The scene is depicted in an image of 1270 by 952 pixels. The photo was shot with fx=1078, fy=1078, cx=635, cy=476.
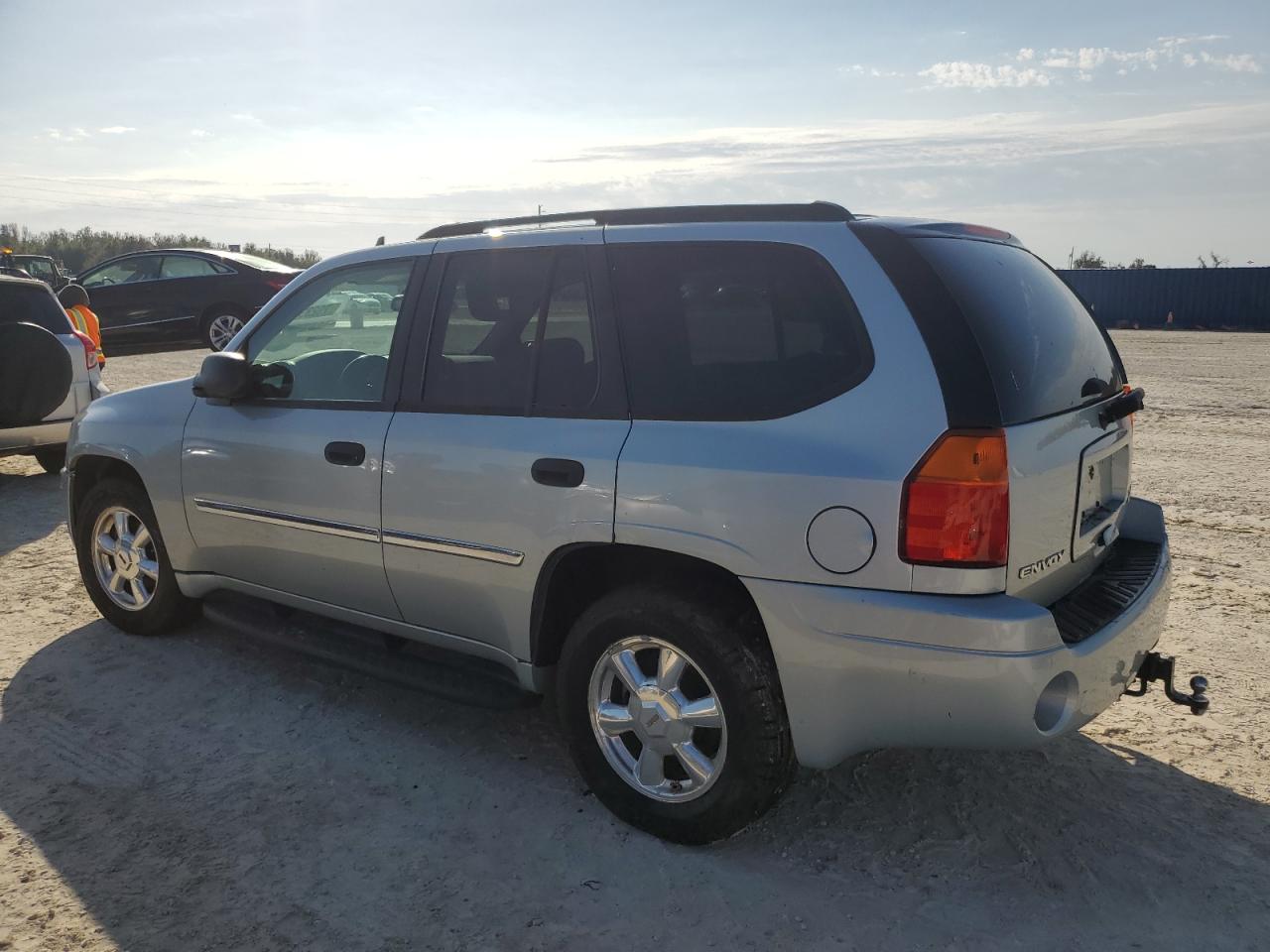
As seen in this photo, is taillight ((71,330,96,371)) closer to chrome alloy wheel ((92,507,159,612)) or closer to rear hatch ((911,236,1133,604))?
chrome alloy wheel ((92,507,159,612))

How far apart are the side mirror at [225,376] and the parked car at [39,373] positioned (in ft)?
12.3

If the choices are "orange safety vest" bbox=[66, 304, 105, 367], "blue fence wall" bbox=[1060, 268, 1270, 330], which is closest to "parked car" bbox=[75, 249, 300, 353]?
"orange safety vest" bbox=[66, 304, 105, 367]

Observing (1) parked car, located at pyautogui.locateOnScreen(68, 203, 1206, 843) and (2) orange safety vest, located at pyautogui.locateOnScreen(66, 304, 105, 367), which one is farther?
(2) orange safety vest, located at pyautogui.locateOnScreen(66, 304, 105, 367)

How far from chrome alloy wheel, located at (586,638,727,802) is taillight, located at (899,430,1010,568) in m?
0.77

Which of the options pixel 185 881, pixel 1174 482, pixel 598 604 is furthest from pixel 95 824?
pixel 1174 482

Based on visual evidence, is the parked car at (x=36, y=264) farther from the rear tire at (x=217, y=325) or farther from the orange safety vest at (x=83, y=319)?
the orange safety vest at (x=83, y=319)

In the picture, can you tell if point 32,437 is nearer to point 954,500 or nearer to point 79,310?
point 79,310

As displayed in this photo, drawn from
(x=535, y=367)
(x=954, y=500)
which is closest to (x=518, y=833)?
(x=535, y=367)

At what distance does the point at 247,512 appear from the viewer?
429 cm

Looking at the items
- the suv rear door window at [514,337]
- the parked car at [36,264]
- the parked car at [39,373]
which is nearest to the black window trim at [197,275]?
the parked car at [36,264]

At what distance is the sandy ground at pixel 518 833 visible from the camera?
284 cm

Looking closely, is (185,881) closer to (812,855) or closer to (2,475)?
(812,855)

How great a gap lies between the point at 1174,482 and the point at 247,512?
670 centimetres

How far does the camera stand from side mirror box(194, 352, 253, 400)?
414 cm
